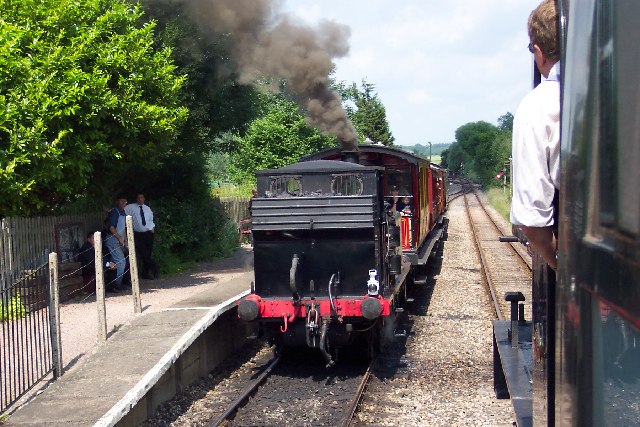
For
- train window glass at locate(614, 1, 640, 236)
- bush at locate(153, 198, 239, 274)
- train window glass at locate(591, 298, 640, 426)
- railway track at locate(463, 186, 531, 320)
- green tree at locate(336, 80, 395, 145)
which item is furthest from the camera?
green tree at locate(336, 80, 395, 145)

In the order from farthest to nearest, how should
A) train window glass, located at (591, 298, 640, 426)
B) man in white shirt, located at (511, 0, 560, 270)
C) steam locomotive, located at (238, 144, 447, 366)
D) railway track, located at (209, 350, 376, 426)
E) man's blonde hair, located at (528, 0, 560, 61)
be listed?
steam locomotive, located at (238, 144, 447, 366) < railway track, located at (209, 350, 376, 426) < man's blonde hair, located at (528, 0, 560, 61) < man in white shirt, located at (511, 0, 560, 270) < train window glass, located at (591, 298, 640, 426)

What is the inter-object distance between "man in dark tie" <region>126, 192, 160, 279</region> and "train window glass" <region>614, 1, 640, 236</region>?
12595 millimetres

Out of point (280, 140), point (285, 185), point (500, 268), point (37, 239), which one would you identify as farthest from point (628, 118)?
point (280, 140)

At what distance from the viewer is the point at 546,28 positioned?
7.37 ft

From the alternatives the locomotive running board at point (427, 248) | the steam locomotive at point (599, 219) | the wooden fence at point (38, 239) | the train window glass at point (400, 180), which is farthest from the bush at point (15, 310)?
the train window glass at point (400, 180)

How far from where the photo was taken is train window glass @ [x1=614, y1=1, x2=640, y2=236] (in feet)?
4.40

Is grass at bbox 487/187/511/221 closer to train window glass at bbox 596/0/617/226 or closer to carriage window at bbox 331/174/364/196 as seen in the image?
carriage window at bbox 331/174/364/196

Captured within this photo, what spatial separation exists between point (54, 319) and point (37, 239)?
4.20 metres

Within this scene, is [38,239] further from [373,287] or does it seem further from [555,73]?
[555,73]

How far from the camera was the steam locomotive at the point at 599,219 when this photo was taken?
4.52 feet

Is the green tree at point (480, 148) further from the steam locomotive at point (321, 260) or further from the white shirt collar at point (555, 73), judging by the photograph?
the white shirt collar at point (555, 73)

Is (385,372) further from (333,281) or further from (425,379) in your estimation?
(333,281)

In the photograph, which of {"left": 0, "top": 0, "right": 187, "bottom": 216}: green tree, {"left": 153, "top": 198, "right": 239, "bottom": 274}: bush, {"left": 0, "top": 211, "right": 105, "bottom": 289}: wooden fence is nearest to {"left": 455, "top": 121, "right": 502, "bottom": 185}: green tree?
{"left": 153, "top": 198, "right": 239, "bottom": 274}: bush

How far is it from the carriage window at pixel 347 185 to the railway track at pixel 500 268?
3745 mm
